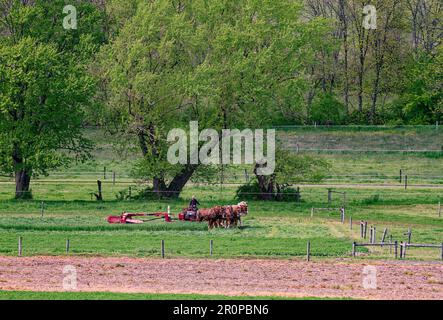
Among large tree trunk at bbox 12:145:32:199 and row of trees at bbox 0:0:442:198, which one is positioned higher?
row of trees at bbox 0:0:442:198

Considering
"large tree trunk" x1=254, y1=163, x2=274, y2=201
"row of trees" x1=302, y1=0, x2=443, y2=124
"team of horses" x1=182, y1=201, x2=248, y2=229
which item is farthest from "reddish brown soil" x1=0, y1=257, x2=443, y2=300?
"row of trees" x1=302, y1=0, x2=443, y2=124

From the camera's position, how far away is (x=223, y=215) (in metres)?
58.9

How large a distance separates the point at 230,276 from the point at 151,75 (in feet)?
82.5

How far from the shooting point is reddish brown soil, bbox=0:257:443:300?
4416cm

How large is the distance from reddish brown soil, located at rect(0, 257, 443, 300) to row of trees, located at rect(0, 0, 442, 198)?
19919 millimetres

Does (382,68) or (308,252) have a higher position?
(382,68)

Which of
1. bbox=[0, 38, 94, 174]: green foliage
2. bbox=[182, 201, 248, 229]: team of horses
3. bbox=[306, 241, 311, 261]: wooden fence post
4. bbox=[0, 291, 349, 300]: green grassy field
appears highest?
bbox=[0, 38, 94, 174]: green foliage

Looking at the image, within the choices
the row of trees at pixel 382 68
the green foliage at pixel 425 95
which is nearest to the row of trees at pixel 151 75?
the green foliage at pixel 425 95

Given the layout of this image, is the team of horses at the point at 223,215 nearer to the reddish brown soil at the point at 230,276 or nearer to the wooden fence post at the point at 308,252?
the wooden fence post at the point at 308,252

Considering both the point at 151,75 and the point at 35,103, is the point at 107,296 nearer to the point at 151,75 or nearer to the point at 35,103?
the point at 151,75

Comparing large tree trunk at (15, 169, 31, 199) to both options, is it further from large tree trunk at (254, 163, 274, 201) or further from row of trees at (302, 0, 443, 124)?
row of trees at (302, 0, 443, 124)

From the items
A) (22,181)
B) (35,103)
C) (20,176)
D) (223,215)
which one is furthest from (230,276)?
(20,176)

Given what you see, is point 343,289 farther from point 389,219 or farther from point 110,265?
point 389,219
